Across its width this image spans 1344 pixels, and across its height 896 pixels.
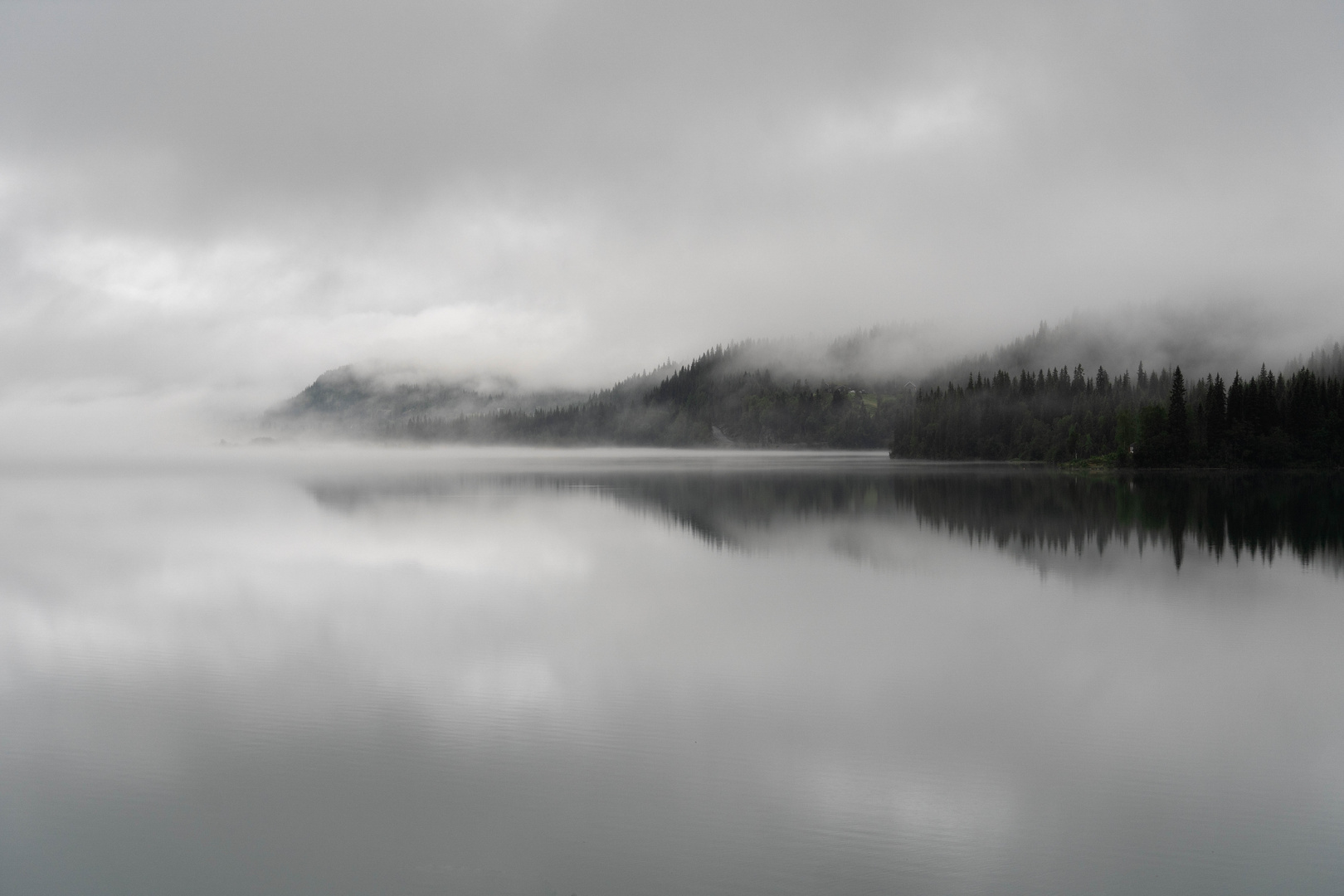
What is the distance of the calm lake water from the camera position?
7.08 meters

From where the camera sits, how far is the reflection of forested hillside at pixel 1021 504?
28766mm

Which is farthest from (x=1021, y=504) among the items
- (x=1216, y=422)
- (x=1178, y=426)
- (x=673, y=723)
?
(x=1216, y=422)

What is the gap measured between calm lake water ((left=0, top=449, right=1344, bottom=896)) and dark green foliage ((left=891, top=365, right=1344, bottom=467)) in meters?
72.5

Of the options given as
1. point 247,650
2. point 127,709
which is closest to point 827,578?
point 247,650

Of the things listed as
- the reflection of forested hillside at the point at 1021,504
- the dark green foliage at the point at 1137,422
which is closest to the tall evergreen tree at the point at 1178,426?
the dark green foliage at the point at 1137,422

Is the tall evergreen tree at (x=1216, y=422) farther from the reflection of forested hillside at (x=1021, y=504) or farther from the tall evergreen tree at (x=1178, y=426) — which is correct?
the reflection of forested hillside at (x=1021, y=504)

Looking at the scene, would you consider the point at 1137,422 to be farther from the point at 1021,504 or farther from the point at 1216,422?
the point at 1021,504

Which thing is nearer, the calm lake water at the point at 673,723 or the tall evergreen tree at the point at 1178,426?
the calm lake water at the point at 673,723

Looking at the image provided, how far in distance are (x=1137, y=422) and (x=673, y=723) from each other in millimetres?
100875

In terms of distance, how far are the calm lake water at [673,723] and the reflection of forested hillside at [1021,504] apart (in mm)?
4454

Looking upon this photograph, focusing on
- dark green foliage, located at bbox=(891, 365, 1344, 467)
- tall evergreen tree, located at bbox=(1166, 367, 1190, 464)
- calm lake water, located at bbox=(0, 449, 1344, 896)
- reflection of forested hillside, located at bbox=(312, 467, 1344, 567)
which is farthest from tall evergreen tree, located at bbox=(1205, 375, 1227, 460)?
calm lake water, located at bbox=(0, 449, 1344, 896)

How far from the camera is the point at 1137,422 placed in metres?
96.1

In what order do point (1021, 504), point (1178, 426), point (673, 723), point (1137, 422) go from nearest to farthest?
point (673, 723)
point (1021, 504)
point (1178, 426)
point (1137, 422)

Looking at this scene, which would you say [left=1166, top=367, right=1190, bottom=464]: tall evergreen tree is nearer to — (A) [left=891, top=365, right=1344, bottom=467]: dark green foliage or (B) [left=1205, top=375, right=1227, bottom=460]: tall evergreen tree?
(A) [left=891, top=365, right=1344, bottom=467]: dark green foliage
